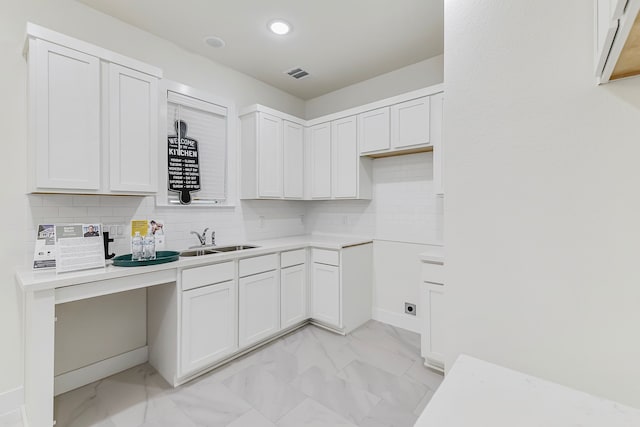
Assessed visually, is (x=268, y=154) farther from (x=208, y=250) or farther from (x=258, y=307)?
(x=258, y=307)

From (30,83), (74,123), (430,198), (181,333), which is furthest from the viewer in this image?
(430,198)

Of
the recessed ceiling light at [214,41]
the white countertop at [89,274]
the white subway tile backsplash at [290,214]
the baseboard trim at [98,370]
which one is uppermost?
the recessed ceiling light at [214,41]

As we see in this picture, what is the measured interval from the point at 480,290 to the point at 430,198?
2.17 metres

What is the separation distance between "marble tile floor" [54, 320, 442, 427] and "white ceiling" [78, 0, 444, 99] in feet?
9.74

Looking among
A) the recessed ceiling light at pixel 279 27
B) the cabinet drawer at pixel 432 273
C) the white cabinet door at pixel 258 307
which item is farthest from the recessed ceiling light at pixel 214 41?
the cabinet drawer at pixel 432 273

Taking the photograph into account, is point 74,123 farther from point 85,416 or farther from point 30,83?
point 85,416

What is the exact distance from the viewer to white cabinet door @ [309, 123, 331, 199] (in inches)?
139

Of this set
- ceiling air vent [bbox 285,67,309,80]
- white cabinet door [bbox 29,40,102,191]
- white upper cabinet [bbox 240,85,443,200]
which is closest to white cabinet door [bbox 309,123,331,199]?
white upper cabinet [bbox 240,85,443,200]

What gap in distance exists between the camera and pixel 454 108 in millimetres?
1087

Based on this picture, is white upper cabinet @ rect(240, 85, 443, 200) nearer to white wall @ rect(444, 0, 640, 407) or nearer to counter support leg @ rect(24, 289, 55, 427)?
white wall @ rect(444, 0, 640, 407)

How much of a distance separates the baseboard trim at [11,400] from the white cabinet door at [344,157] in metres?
3.08

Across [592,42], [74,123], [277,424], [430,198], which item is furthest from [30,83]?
[430,198]

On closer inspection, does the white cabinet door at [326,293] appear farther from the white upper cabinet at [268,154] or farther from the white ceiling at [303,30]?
the white ceiling at [303,30]

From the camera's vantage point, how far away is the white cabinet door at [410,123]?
9.09ft
